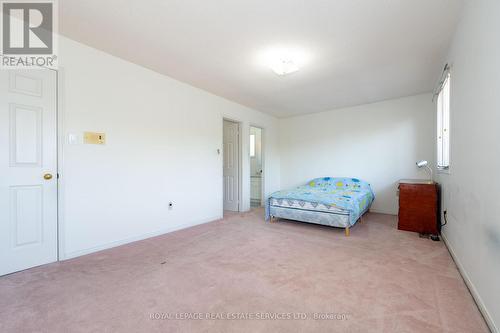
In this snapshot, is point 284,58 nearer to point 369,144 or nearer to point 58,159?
point 58,159

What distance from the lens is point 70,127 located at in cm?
254

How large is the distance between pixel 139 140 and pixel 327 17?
269cm

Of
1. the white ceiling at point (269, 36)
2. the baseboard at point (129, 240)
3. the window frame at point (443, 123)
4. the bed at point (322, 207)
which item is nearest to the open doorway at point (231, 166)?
the baseboard at point (129, 240)

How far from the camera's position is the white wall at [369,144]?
453cm

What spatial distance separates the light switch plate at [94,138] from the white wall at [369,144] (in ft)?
14.9

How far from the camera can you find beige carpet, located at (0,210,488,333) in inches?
59.2

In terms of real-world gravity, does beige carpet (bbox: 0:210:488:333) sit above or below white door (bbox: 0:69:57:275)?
below

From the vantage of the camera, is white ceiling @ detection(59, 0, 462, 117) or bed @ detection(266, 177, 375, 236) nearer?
white ceiling @ detection(59, 0, 462, 117)

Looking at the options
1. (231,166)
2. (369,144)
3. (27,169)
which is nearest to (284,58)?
(231,166)

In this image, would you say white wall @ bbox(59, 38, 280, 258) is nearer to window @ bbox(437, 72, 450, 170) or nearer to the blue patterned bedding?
the blue patterned bedding

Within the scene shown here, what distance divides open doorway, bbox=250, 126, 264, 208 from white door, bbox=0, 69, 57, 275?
424cm

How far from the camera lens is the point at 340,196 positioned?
151 inches

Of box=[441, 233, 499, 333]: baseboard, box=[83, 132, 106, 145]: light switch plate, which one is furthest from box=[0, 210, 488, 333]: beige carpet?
box=[83, 132, 106, 145]: light switch plate

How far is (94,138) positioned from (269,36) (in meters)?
2.34
